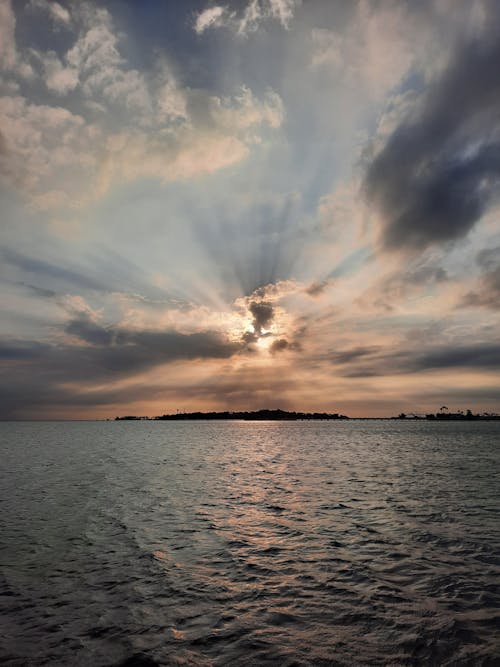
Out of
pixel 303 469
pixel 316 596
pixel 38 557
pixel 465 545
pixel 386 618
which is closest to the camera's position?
pixel 386 618

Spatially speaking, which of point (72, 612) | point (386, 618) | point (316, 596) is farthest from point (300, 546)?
point (72, 612)

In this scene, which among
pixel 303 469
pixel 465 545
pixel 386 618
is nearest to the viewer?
pixel 386 618

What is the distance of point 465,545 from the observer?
2144 cm

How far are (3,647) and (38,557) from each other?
882 cm

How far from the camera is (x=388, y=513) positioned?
1144 inches

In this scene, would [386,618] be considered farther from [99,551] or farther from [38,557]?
[38,557]

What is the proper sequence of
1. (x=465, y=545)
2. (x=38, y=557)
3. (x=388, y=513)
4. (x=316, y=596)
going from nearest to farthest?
(x=316, y=596), (x=38, y=557), (x=465, y=545), (x=388, y=513)

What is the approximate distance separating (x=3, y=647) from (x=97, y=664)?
3170 millimetres

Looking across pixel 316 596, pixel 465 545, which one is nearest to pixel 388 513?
pixel 465 545

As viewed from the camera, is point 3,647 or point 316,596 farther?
point 316,596

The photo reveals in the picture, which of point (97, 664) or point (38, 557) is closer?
point (97, 664)

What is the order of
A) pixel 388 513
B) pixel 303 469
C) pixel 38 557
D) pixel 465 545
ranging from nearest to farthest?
1. pixel 38 557
2. pixel 465 545
3. pixel 388 513
4. pixel 303 469

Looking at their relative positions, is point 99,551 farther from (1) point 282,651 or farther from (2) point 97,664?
(1) point 282,651

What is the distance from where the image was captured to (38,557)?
19594mm
